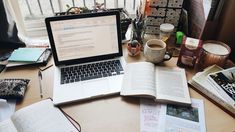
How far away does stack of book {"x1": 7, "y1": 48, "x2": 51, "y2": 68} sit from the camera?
963 mm

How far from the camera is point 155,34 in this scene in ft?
3.86

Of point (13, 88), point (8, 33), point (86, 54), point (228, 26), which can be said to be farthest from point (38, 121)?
point (228, 26)

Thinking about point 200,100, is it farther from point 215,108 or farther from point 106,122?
point 106,122

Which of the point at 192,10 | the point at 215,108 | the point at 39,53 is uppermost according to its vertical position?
the point at 192,10

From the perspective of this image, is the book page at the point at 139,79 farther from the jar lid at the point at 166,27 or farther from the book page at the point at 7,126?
the book page at the point at 7,126

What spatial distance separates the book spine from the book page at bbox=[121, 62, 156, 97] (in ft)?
0.59

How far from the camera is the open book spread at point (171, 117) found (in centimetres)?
70

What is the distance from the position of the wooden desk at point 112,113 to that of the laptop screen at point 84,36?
0.54ft

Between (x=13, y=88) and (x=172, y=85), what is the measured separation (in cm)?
62

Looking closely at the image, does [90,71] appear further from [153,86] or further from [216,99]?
[216,99]

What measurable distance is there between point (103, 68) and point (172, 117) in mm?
355

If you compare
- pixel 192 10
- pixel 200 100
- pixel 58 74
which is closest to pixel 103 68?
pixel 58 74

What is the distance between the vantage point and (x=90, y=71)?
0.91m

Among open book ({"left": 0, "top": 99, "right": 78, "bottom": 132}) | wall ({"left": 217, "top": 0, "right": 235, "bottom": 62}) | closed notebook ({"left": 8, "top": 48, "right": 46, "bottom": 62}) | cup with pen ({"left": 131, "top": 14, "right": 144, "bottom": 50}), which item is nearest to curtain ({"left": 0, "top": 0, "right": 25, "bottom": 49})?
closed notebook ({"left": 8, "top": 48, "right": 46, "bottom": 62})
